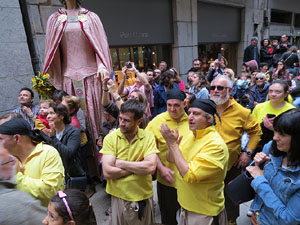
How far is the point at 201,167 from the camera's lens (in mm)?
1627

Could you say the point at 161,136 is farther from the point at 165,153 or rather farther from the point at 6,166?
the point at 6,166

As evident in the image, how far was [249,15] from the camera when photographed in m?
11.4

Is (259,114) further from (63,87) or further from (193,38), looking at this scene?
(193,38)

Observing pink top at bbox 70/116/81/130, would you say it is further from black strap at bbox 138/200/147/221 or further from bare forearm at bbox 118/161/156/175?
black strap at bbox 138/200/147/221

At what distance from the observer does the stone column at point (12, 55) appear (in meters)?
4.00

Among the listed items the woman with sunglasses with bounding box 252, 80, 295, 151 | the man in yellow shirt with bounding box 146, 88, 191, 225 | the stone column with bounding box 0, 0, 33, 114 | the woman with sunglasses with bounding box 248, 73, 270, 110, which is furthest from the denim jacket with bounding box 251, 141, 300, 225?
the stone column with bounding box 0, 0, 33, 114

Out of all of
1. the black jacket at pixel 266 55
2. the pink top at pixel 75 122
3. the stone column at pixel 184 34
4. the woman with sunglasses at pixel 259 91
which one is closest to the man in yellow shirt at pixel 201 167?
the pink top at pixel 75 122

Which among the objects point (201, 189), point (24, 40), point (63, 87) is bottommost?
point (201, 189)

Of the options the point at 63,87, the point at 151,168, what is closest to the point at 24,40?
the point at 63,87

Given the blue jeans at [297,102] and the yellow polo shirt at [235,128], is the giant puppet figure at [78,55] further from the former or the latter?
the blue jeans at [297,102]

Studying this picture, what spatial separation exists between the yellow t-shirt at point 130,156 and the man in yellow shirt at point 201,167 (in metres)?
0.34

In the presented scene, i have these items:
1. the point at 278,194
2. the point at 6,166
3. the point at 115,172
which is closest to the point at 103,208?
the point at 115,172

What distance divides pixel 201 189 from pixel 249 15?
12.5 metres

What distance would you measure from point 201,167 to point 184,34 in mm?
7619
